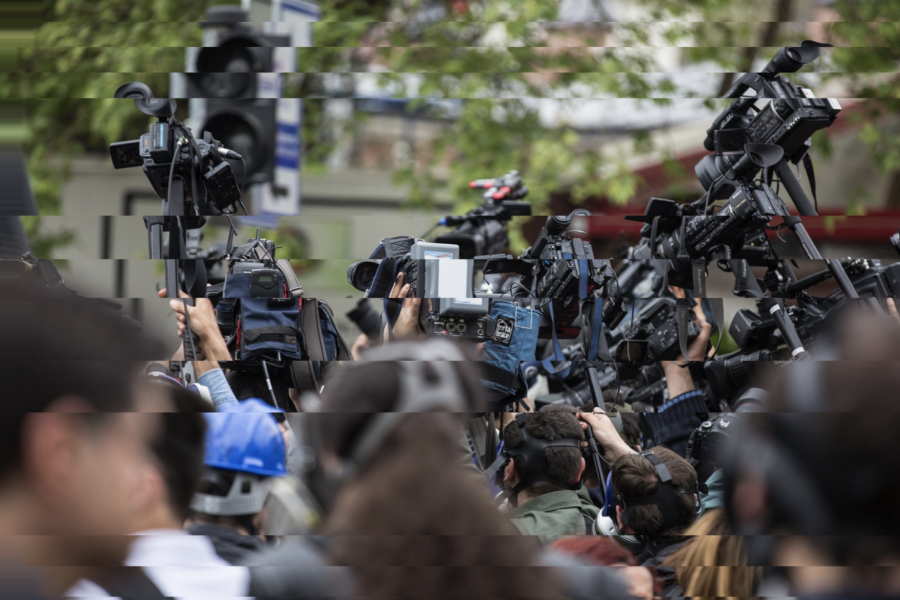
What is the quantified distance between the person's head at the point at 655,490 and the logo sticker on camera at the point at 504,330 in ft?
1.30

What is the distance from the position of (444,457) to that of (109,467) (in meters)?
0.50

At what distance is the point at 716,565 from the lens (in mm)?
1303

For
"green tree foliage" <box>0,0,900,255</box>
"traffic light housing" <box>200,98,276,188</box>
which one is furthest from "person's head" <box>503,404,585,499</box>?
"green tree foliage" <box>0,0,900,255</box>

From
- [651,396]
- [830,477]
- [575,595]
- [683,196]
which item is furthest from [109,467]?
[683,196]

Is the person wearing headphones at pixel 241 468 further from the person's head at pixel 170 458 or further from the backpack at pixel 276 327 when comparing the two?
the person's head at pixel 170 458

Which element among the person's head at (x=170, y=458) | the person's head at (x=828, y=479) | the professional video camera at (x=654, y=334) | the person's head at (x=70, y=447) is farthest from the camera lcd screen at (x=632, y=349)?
the person's head at (x=70, y=447)

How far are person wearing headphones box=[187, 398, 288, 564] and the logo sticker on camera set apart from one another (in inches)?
17.9

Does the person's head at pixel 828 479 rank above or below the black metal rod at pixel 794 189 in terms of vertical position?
below

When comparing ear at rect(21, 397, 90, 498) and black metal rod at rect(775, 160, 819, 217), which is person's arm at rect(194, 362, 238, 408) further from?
black metal rod at rect(775, 160, 819, 217)

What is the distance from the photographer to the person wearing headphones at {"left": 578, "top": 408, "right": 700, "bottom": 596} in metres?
1.81

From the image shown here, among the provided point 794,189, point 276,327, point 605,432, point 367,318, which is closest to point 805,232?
point 794,189

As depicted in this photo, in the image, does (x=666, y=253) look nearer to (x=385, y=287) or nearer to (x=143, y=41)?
(x=385, y=287)

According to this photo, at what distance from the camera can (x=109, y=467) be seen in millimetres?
1138

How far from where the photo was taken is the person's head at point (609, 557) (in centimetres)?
138
